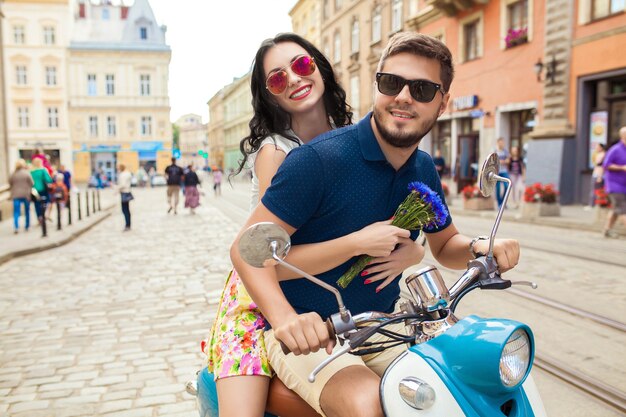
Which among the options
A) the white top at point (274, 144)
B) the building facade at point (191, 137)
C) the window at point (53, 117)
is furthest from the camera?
the building facade at point (191, 137)

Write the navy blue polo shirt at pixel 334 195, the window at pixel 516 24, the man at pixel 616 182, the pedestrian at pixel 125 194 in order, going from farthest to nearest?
1. the window at pixel 516 24
2. the pedestrian at pixel 125 194
3. the man at pixel 616 182
4. the navy blue polo shirt at pixel 334 195

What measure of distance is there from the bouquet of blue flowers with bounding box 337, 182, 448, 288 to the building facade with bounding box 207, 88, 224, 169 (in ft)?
263

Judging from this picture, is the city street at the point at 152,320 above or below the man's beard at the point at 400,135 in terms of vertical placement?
below

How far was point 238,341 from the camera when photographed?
200cm

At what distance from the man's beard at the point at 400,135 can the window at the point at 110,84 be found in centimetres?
5443

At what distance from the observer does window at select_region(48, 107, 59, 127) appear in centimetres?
4944

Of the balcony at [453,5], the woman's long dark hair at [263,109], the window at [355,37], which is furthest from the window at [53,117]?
the woman's long dark hair at [263,109]

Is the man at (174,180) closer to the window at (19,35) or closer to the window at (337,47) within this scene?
the window at (337,47)

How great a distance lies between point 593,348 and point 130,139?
171ft

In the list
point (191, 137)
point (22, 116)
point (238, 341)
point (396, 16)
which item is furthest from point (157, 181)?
point (191, 137)

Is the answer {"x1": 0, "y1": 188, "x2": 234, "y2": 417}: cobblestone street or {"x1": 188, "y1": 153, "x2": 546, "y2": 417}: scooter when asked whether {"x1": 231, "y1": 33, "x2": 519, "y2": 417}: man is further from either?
{"x1": 0, "y1": 188, "x2": 234, "y2": 417}: cobblestone street

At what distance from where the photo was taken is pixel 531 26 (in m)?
17.7

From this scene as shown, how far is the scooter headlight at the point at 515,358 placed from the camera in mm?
1391

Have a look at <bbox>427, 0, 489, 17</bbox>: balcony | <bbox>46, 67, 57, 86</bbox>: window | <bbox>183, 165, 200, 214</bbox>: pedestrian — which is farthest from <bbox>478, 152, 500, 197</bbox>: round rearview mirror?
<bbox>46, 67, 57, 86</bbox>: window
